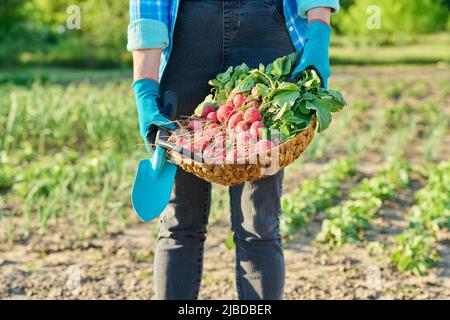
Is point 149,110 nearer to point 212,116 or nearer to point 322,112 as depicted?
point 212,116

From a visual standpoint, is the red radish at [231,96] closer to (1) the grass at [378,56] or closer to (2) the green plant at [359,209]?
(2) the green plant at [359,209]

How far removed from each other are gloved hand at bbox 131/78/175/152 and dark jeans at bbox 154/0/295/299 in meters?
0.07

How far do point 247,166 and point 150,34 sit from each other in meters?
0.57

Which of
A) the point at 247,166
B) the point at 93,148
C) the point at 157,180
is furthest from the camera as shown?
the point at 93,148

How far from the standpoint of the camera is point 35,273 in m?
3.37

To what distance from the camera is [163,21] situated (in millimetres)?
2221

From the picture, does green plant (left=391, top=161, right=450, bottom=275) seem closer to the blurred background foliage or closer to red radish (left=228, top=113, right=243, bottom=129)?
red radish (left=228, top=113, right=243, bottom=129)

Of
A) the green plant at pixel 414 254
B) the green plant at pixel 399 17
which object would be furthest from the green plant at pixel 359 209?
the green plant at pixel 399 17

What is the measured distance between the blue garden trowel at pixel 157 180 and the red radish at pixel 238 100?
19 cm

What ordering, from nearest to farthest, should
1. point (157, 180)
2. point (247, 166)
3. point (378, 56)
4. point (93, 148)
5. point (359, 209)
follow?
point (247, 166), point (157, 180), point (359, 209), point (93, 148), point (378, 56)

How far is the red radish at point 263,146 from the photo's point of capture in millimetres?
1955

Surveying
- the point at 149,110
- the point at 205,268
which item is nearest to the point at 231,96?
the point at 149,110

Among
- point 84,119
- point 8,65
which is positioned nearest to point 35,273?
point 84,119

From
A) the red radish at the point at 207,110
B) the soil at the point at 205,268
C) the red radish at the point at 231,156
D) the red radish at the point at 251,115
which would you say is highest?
the red radish at the point at 207,110
